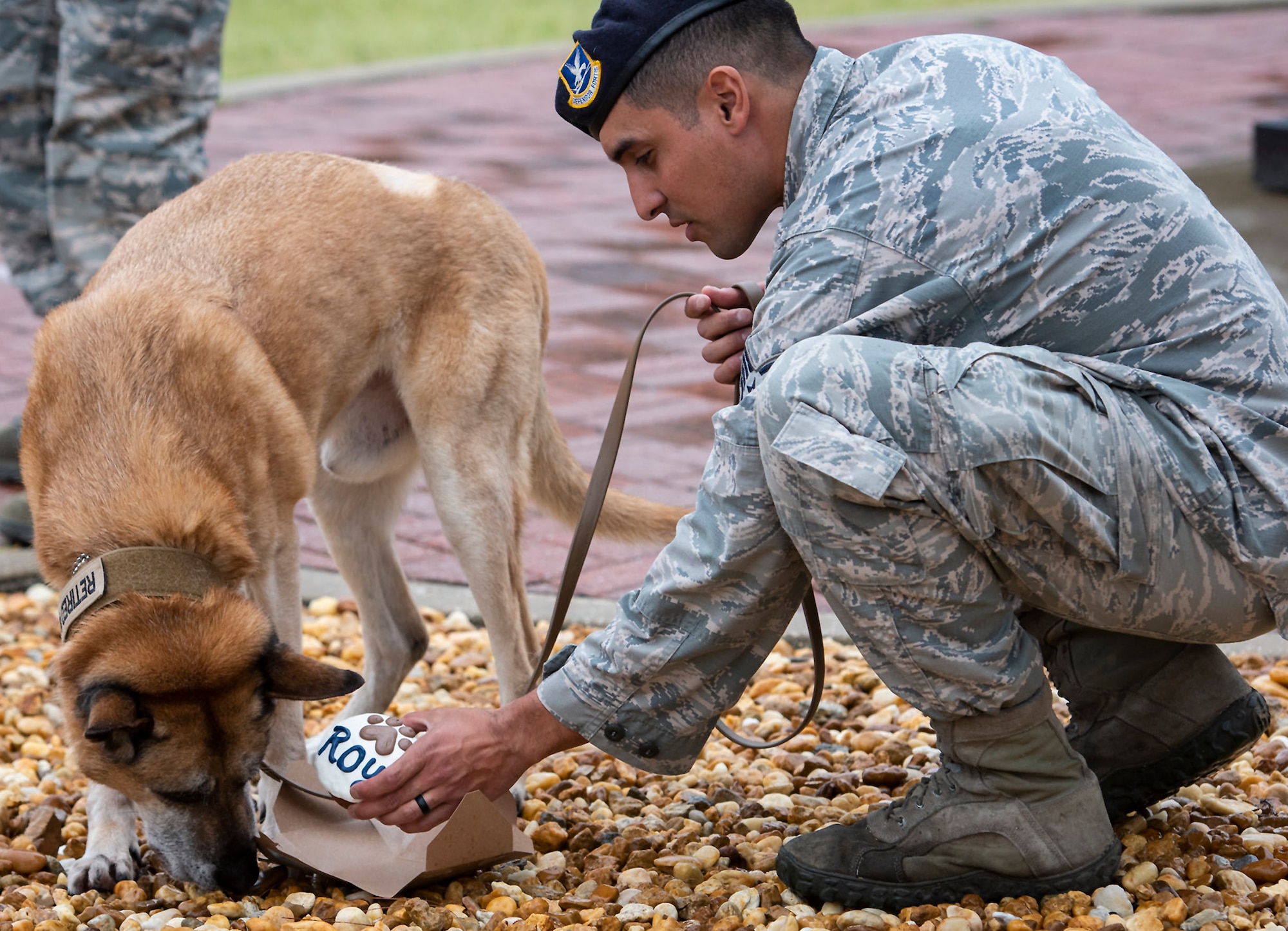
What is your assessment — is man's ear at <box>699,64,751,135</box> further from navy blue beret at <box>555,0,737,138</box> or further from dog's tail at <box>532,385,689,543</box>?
dog's tail at <box>532,385,689,543</box>

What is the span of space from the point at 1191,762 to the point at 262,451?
75.1 inches

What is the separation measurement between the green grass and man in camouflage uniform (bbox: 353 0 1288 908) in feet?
39.2

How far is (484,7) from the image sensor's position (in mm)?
19016

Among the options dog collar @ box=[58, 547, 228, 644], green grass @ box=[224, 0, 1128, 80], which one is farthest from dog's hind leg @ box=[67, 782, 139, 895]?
green grass @ box=[224, 0, 1128, 80]

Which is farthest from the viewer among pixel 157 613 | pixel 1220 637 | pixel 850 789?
pixel 850 789

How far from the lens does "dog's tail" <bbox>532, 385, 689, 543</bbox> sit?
3.47 m

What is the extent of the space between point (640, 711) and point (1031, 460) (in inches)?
30.6

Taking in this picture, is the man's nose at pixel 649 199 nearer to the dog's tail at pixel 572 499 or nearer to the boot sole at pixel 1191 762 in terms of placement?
the dog's tail at pixel 572 499

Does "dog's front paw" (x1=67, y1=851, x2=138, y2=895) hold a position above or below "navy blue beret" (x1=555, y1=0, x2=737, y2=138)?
below

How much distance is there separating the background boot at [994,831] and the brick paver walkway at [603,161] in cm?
177

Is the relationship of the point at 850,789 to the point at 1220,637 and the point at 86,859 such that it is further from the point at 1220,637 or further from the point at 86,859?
the point at 86,859

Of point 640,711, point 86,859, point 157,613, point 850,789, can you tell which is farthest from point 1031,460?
point 86,859

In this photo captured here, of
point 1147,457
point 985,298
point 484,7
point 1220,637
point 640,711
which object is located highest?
point 985,298

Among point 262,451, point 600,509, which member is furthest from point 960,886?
point 262,451
